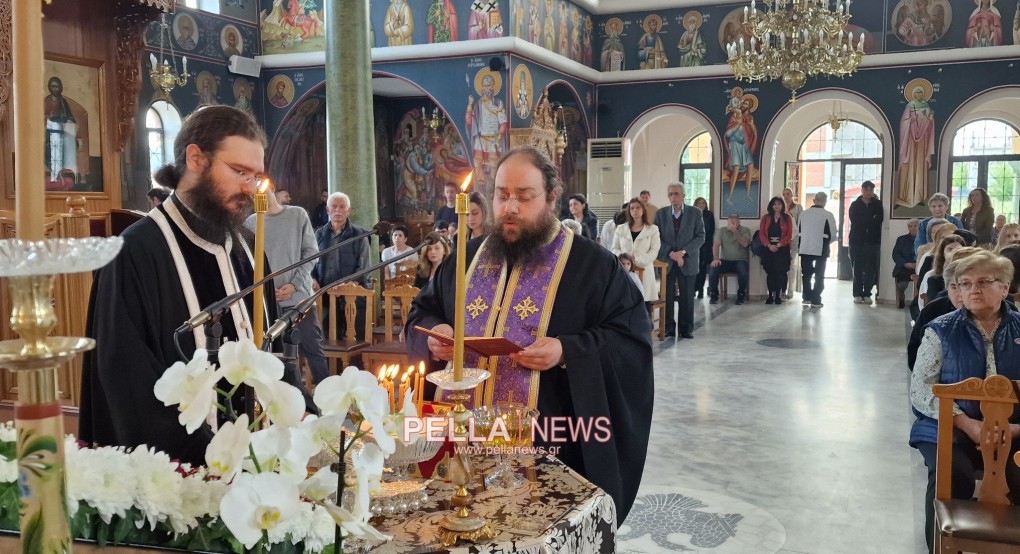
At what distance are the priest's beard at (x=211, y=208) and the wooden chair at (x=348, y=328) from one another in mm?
4022

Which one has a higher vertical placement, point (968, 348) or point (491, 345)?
point (491, 345)

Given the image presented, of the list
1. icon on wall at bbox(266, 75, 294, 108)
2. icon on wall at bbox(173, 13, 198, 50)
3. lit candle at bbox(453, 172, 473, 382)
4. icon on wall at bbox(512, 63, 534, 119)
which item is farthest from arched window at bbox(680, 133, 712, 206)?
lit candle at bbox(453, 172, 473, 382)

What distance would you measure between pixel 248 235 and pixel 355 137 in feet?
20.4

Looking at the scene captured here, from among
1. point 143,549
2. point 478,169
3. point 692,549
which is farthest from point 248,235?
point 478,169

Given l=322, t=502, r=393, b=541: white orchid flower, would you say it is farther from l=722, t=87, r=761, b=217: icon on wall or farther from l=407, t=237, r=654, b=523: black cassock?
l=722, t=87, r=761, b=217: icon on wall

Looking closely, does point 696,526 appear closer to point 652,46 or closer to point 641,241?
point 641,241

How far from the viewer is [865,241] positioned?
1460 centimetres

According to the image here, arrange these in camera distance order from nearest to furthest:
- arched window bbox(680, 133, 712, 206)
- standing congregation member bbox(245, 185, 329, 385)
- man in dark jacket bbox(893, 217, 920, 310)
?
standing congregation member bbox(245, 185, 329, 385) < man in dark jacket bbox(893, 217, 920, 310) < arched window bbox(680, 133, 712, 206)

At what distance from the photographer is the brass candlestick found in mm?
707

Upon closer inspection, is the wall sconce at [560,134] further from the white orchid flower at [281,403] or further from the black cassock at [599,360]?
the white orchid flower at [281,403]

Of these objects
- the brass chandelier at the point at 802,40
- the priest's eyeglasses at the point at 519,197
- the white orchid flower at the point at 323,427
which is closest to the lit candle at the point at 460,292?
the white orchid flower at the point at 323,427

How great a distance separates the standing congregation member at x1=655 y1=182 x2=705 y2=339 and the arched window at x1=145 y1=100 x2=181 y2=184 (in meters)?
7.54

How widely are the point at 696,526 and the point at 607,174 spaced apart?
1166 cm

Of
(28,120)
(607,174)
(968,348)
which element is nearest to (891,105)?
(607,174)
